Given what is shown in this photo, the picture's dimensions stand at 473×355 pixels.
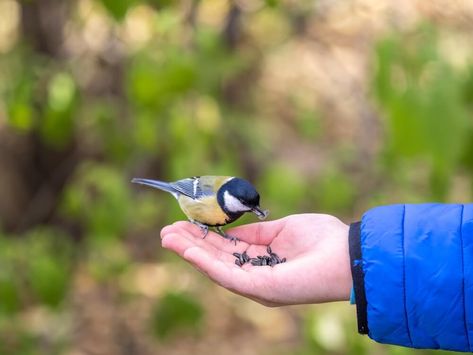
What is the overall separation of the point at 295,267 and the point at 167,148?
1594 mm

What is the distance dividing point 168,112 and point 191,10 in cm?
47

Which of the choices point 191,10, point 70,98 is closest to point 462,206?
point 70,98

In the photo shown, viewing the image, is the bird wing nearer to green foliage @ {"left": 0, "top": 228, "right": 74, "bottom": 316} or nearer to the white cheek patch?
the white cheek patch

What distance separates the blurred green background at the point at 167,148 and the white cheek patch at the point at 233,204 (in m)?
0.53

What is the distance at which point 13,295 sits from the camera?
282cm

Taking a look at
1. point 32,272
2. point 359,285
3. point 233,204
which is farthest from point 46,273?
point 359,285

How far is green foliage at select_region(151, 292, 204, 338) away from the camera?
3232 millimetres

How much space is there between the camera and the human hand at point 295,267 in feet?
6.07

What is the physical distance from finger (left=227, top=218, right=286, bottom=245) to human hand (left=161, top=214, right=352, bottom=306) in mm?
75

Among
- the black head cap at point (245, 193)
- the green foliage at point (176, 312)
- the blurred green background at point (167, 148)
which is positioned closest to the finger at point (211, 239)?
the black head cap at point (245, 193)

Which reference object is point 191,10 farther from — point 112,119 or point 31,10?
point 31,10

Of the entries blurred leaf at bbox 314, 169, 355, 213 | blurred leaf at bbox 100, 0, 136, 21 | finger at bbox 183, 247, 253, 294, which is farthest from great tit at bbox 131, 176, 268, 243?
blurred leaf at bbox 314, 169, 355, 213

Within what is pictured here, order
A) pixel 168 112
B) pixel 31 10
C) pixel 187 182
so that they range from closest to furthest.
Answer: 1. pixel 187 182
2. pixel 168 112
3. pixel 31 10

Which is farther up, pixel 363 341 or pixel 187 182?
pixel 187 182
